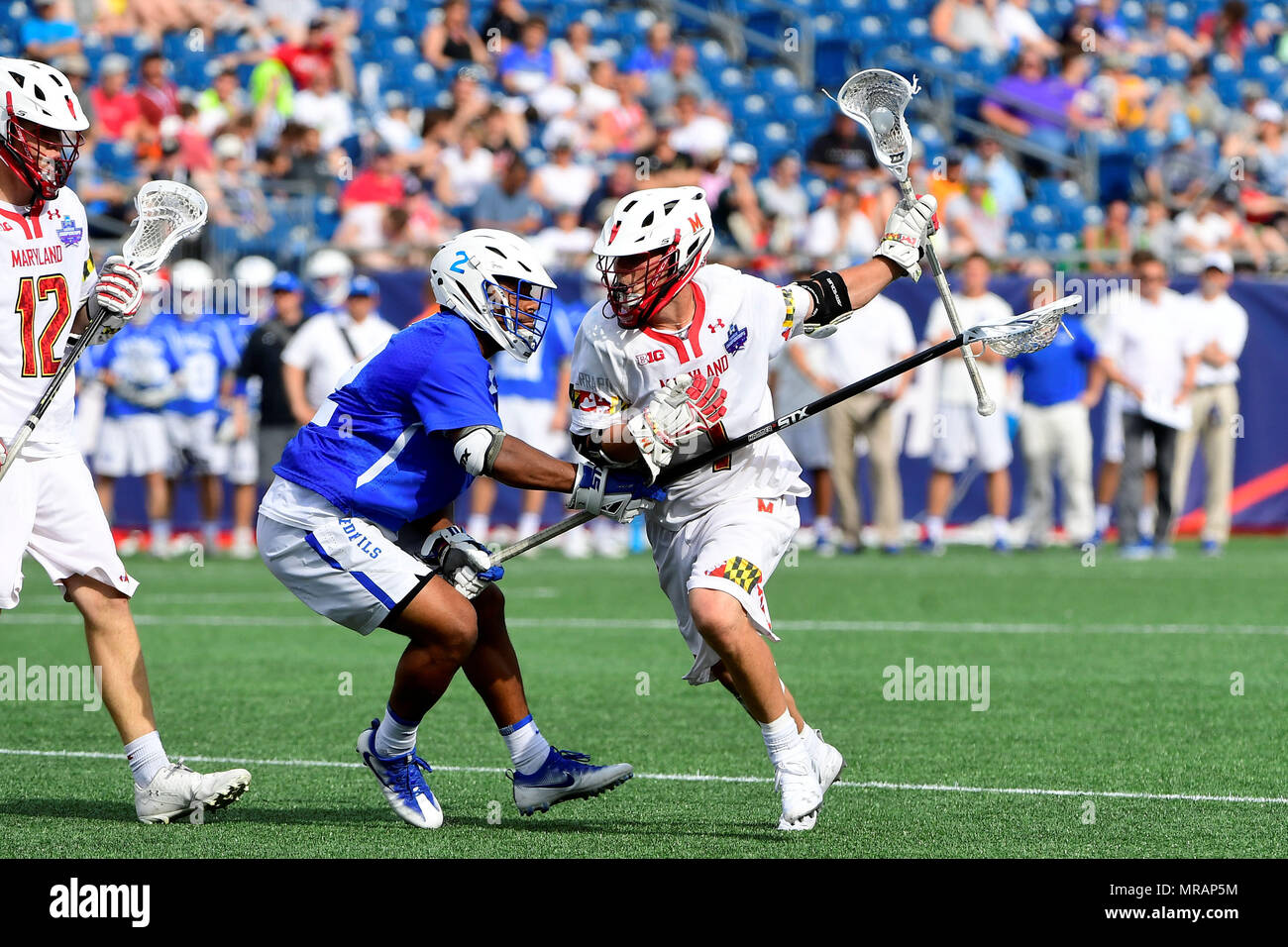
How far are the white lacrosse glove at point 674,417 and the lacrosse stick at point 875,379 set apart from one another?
9 cm

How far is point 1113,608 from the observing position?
39.9ft

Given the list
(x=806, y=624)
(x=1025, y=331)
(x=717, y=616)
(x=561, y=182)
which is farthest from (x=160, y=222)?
(x=561, y=182)

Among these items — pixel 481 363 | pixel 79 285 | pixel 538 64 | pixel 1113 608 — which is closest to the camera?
pixel 481 363

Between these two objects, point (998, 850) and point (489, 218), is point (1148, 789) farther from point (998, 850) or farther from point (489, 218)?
point (489, 218)

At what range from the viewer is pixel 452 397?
5.77 metres

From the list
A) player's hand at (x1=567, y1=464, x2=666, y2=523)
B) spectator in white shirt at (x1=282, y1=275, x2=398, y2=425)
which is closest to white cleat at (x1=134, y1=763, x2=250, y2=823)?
player's hand at (x1=567, y1=464, x2=666, y2=523)

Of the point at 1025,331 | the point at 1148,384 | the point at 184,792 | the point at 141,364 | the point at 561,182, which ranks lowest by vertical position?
the point at 184,792

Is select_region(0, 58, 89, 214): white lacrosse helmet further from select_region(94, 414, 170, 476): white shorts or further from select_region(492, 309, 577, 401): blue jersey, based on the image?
select_region(94, 414, 170, 476): white shorts

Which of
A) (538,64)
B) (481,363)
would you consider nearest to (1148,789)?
(481,363)

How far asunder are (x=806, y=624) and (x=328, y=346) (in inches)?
199

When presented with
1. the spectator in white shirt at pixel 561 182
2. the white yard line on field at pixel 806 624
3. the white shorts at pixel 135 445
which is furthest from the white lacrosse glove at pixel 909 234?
the spectator in white shirt at pixel 561 182

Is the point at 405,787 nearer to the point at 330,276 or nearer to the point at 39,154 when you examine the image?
the point at 39,154

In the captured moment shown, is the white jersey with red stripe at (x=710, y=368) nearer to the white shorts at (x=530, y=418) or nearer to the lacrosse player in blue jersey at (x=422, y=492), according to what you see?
the lacrosse player in blue jersey at (x=422, y=492)
